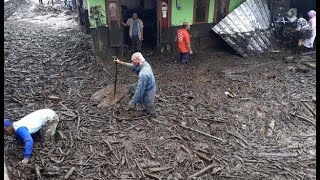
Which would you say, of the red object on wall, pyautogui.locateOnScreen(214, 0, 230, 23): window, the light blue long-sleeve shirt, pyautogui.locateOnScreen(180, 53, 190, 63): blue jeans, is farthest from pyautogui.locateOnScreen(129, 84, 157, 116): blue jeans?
pyautogui.locateOnScreen(214, 0, 230, 23): window

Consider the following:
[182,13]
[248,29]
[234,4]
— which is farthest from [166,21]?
[248,29]

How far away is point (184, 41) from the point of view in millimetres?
11359

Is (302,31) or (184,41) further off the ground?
A: (302,31)

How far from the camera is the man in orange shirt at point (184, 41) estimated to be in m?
11.2

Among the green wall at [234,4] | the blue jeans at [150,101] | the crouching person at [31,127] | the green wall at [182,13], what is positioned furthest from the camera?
the green wall at [234,4]

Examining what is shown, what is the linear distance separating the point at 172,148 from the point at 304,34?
8.99 m

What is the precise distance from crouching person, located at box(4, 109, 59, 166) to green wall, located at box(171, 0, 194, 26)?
24.4ft

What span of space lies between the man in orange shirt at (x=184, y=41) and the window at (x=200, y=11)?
1.51 metres

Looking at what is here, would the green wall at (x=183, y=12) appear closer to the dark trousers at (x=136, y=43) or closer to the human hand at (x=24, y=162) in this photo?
the dark trousers at (x=136, y=43)

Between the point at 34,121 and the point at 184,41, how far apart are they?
6752mm

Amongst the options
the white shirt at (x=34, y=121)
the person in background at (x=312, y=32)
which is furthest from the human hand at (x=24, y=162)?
the person in background at (x=312, y=32)

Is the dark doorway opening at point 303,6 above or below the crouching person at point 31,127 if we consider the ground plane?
above

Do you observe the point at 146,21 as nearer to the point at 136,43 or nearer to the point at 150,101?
the point at 136,43

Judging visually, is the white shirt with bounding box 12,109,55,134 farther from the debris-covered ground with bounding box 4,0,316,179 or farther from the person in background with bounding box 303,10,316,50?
the person in background with bounding box 303,10,316,50
